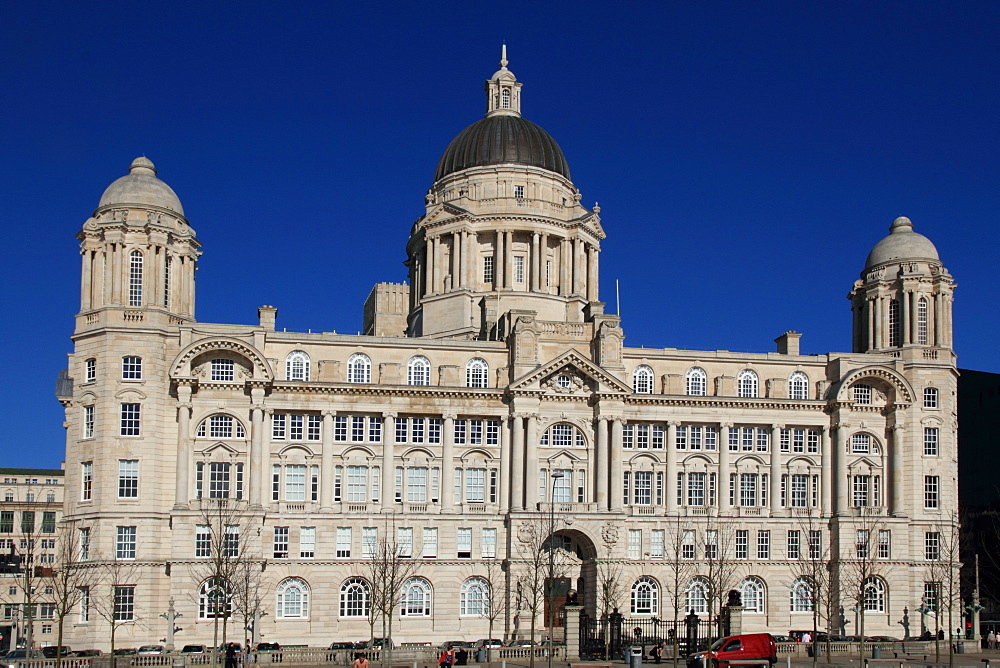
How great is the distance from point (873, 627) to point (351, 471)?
41.8 m

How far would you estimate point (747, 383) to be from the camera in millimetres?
107688

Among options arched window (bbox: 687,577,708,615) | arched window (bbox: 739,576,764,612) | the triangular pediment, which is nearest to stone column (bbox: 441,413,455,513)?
the triangular pediment

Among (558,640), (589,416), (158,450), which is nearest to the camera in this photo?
(558,640)

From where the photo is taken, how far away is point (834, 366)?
108 m

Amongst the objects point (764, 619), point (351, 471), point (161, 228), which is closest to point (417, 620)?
point (351, 471)

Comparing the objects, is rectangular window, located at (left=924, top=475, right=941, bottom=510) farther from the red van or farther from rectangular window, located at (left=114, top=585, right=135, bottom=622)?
rectangular window, located at (left=114, top=585, right=135, bottom=622)

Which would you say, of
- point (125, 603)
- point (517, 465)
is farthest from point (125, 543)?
point (517, 465)

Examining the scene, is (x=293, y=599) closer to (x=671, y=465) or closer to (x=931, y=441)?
(x=671, y=465)

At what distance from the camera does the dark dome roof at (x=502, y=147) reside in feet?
407

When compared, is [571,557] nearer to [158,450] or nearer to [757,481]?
[757,481]

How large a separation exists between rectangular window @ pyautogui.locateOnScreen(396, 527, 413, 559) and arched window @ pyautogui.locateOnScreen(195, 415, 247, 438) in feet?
43.7

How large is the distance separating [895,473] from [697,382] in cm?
1701

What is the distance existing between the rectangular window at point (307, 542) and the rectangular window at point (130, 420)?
13.8 metres

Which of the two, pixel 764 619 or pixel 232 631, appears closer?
pixel 232 631
